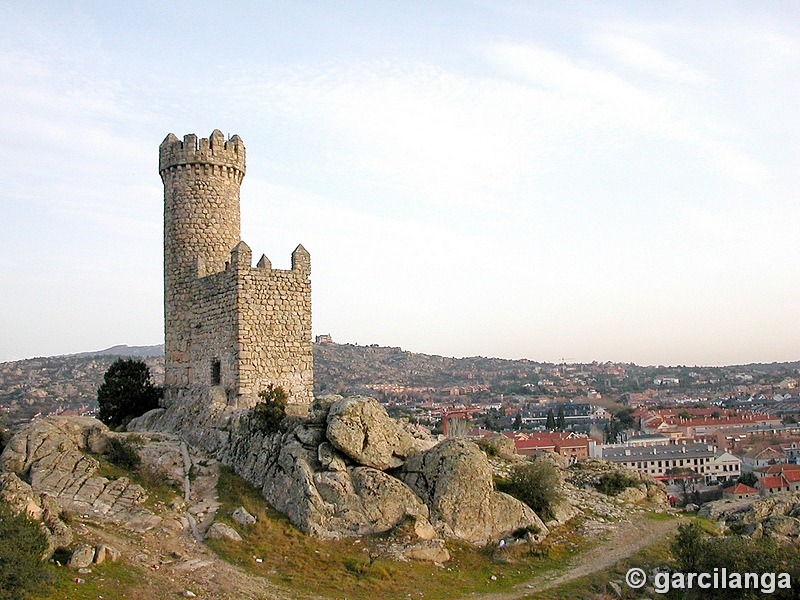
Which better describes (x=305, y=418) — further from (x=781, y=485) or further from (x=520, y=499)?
(x=781, y=485)

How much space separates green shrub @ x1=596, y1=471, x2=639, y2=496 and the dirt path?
8.41 feet

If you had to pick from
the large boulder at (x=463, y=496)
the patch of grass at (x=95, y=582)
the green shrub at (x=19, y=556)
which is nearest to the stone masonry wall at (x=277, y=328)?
the large boulder at (x=463, y=496)

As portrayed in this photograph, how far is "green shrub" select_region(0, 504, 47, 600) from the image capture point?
13109 mm

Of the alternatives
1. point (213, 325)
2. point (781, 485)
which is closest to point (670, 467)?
point (781, 485)

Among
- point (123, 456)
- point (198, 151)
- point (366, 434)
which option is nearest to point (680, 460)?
point (366, 434)

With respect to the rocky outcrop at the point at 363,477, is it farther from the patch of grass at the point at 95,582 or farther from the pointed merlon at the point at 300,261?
the pointed merlon at the point at 300,261

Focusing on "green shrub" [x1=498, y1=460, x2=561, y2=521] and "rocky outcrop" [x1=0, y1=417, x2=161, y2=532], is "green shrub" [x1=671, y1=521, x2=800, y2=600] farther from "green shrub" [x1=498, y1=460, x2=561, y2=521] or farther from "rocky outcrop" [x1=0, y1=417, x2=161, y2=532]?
"rocky outcrop" [x1=0, y1=417, x2=161, y2=532]

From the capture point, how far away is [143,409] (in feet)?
91.6

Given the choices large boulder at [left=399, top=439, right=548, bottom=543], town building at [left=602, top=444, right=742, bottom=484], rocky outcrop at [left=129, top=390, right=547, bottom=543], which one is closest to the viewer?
rocky outcrop at [left=129, top=390, right=547, bottom=543]

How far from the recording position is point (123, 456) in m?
20.8

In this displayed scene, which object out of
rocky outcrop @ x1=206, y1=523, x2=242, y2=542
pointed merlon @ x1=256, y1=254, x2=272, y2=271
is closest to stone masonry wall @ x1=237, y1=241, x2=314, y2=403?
pointed merlon @ x1=256, y1=254, x2=272, y2=271

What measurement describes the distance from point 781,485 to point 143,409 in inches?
2078

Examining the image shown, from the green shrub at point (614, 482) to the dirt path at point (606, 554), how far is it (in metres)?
2.56

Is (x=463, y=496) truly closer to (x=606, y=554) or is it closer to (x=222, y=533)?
(x=606, y=554)
